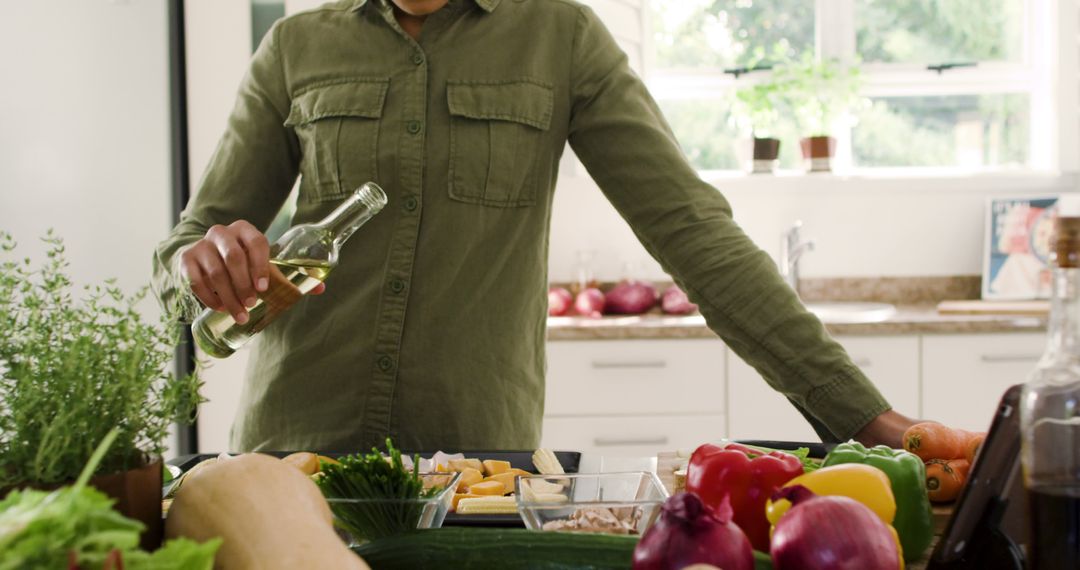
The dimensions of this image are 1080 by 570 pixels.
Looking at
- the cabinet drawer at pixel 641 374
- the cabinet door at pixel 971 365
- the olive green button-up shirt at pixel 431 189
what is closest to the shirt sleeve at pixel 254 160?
the olive green button-up shirt at pixel 431 189

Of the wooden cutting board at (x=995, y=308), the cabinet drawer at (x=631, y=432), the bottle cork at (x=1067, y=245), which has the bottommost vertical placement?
the cabinet drawer at (x=631, y=432)

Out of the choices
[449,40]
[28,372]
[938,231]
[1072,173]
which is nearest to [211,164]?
[449,40]

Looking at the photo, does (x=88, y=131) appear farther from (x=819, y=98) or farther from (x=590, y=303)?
(x=819, y=98)

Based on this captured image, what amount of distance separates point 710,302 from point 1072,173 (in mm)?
2479

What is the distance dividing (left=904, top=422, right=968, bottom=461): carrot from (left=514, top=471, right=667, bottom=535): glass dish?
280 mm

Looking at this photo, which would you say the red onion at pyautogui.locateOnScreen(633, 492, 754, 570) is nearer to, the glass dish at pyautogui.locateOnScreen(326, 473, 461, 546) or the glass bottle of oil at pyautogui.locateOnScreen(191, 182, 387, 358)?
the glass dish at pyautogui.locateOnScreen(326, 473, 461, 546)

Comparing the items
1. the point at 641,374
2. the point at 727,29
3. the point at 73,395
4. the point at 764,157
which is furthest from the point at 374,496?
the point at 727,29

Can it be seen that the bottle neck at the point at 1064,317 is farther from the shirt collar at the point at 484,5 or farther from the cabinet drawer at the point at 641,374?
the cabinet drawer at the point at 641,374

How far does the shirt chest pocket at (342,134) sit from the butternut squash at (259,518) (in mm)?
855

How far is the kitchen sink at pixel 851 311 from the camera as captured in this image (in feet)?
9.12

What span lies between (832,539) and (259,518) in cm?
34

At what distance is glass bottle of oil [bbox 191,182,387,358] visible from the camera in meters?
1.16

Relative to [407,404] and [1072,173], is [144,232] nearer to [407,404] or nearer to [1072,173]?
[407,404]

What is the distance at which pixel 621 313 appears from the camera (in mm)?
3154
